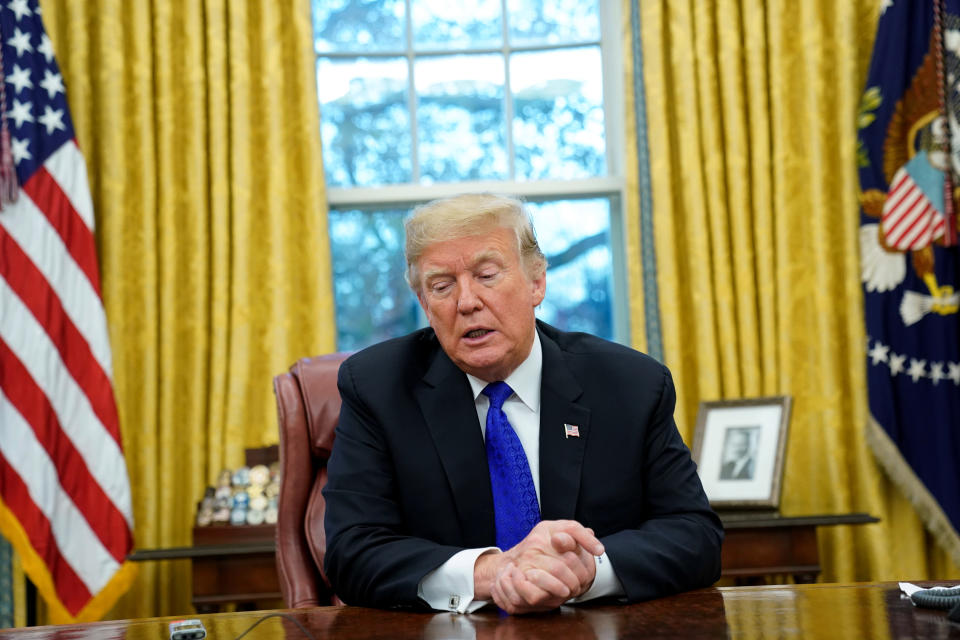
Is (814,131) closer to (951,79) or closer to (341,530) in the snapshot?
(951,79)

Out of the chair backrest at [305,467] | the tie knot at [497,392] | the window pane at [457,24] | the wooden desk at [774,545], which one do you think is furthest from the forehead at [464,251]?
the window pane at [457,24]

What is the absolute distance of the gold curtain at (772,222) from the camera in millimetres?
3588

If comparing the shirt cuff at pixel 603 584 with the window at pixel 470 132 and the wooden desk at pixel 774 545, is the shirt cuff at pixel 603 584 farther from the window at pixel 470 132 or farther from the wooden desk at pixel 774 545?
the window at pixel 470 132

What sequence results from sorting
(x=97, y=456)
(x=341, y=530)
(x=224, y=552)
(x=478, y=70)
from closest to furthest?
(x=341, y=530) → (x=224, y=552) → (x=97, y=456) → (x=478, y=70)

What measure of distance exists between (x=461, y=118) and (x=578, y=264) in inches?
28.4

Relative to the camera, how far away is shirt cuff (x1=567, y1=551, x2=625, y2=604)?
4.96ft

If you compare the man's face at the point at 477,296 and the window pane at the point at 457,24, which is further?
the window pane at the point at 457,24

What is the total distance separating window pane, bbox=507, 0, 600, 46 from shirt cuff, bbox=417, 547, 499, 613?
9.34 ft

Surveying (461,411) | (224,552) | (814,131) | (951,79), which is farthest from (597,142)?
(461,411)

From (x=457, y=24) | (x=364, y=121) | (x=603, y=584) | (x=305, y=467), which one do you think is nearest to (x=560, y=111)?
(x=457, y=24)

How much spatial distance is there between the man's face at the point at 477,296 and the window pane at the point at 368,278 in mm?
2047

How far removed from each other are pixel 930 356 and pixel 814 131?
0.88 m

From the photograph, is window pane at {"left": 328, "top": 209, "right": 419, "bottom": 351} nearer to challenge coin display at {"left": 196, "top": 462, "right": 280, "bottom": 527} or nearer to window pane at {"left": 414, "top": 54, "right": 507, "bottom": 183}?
window pane at {"left": 414, "top": 54, "right": 507, "bottom": 183}

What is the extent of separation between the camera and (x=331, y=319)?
358cm
